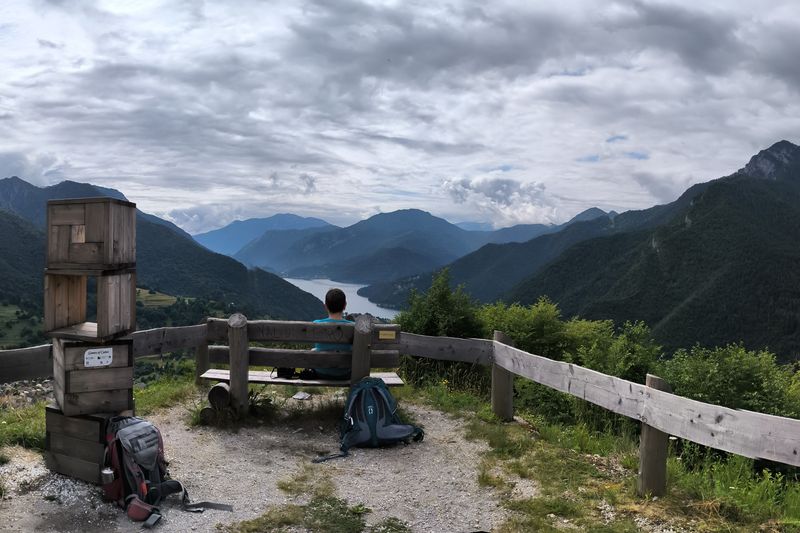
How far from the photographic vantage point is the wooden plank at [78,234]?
484 centimetres

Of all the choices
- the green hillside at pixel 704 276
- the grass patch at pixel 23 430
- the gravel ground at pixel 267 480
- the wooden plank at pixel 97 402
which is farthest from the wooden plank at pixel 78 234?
the green hillside at pixel 704 276

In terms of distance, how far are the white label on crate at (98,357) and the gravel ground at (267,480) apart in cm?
97

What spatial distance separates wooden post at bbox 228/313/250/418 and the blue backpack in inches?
50.4

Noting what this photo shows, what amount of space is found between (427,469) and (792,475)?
13.6 feet

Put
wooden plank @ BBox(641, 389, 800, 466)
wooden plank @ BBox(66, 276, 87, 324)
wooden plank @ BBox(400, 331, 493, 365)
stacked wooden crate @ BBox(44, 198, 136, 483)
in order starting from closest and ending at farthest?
1. wooden plank @ BBox(641, 389, 800, 466)
2. stacked wooden crate @ BBox(44, 198, 136, 483)
3. wooden plank @ BBox(66, 276, 87, 324)
4. wooden plank @ BBox(400, 331, 493, 365)

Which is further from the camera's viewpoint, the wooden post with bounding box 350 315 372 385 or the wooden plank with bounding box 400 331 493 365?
the wooden plank with bounding box 400 331 493 365

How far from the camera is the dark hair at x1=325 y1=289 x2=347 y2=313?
24.6 ft

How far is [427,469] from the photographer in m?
5.97

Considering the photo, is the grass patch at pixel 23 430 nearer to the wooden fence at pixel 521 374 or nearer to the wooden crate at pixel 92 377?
the wooden fence at pixel 521 374

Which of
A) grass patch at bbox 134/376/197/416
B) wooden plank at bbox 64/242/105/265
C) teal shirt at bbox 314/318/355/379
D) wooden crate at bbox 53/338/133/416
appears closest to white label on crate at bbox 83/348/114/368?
wooden crate at bbox 53/338/133/416

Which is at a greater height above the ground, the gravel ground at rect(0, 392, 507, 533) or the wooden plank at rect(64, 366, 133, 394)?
the wooden plank at rect(64, 366, 133, 394)

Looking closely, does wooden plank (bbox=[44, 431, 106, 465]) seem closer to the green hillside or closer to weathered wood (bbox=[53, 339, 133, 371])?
weathered wood (bbox=[53, 339, 133, 371])

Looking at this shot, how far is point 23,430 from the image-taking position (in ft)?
18.9

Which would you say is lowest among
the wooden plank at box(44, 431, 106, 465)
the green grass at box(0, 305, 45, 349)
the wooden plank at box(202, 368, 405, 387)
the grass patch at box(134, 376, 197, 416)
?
the green grass at box(0, 305, 45, 349)
